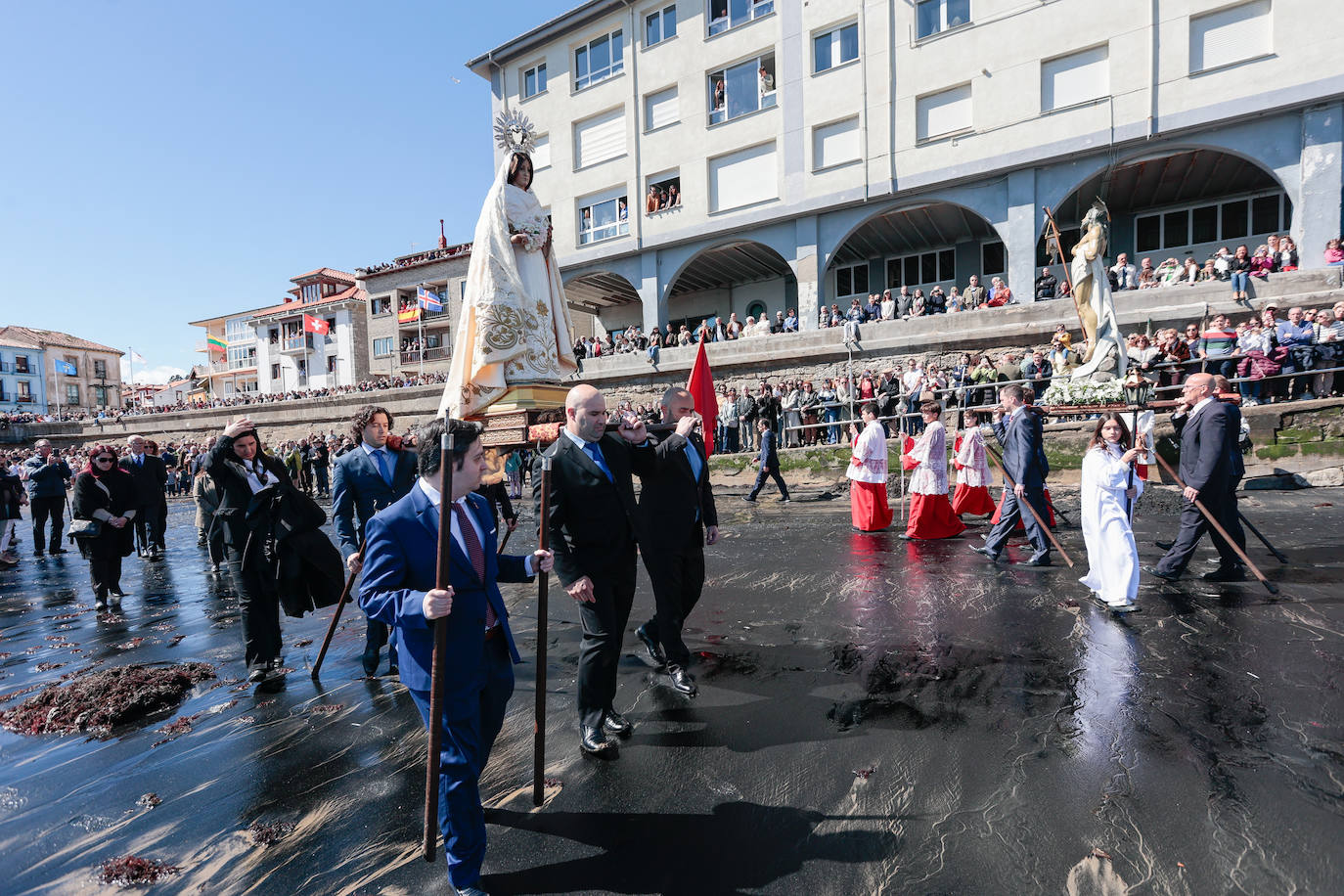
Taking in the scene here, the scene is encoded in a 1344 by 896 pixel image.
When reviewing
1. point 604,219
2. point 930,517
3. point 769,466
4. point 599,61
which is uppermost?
point 599,61

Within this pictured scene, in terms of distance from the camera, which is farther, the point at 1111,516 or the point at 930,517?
the point at 930,517

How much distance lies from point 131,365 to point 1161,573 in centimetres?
8075

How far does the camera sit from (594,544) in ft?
12.3

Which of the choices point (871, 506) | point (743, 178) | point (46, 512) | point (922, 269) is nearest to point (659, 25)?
point (743, 178)

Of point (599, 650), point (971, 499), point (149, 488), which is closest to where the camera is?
point (599, 650)

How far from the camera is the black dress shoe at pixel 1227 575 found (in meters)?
6.16

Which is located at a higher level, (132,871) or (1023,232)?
(1023,232)

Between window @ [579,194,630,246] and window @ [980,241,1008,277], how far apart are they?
1274 cm

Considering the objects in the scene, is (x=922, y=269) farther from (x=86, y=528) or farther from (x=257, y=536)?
(x=86, y=528)

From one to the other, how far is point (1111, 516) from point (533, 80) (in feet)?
93.4

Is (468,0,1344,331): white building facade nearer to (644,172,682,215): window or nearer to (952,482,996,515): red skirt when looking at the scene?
(644,172,682,215): window

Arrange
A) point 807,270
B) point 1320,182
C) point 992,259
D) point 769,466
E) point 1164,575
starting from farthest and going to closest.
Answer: point 992,259, point 807,270, point 1320,182, point 769,466, point 1164,575

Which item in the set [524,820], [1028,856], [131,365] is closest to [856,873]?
[1028,856]

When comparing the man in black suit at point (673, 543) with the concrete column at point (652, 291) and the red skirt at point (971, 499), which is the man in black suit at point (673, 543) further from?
the concrete column at point (652, 291)
